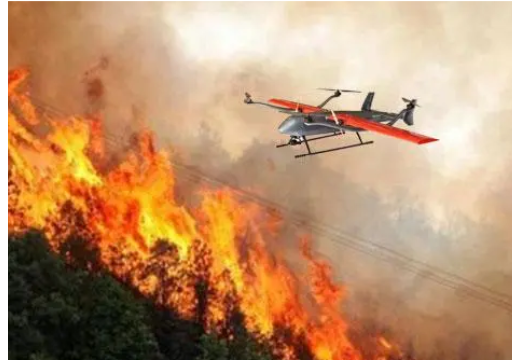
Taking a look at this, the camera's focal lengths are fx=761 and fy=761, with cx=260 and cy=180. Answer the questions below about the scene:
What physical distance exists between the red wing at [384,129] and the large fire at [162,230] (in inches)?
134

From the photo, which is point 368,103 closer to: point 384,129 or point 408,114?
point 408,114

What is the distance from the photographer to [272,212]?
15680mm

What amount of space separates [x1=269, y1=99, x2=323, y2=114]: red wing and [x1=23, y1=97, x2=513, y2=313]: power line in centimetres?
213

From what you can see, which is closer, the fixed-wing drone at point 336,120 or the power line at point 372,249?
the fixed-wing drone at point 336,120

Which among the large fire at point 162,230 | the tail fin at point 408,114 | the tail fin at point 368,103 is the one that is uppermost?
the tail fin at point 368,103

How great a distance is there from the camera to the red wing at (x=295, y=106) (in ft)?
44.5

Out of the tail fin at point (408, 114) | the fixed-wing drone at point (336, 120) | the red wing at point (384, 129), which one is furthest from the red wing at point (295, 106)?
the tail fin at point (408, 114)

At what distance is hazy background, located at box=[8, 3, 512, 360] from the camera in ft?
47.5

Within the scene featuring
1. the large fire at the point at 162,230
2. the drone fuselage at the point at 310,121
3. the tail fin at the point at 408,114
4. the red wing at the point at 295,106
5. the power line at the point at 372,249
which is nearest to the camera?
the drone fuselage at the point at 310,121

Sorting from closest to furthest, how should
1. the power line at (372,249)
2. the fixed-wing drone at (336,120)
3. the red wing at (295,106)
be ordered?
the fixed-wing drone at (336,120) < the red wing at (295,106) < the power line at (372,249)

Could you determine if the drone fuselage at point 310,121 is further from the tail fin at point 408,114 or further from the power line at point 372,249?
the power line at point 372,249

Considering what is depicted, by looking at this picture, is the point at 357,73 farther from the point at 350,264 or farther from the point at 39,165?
the point at 39,165

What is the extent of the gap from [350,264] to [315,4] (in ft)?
17.3

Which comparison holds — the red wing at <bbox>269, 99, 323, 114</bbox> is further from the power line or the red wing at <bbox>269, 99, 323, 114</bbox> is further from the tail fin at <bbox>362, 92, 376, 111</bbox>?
the power line
